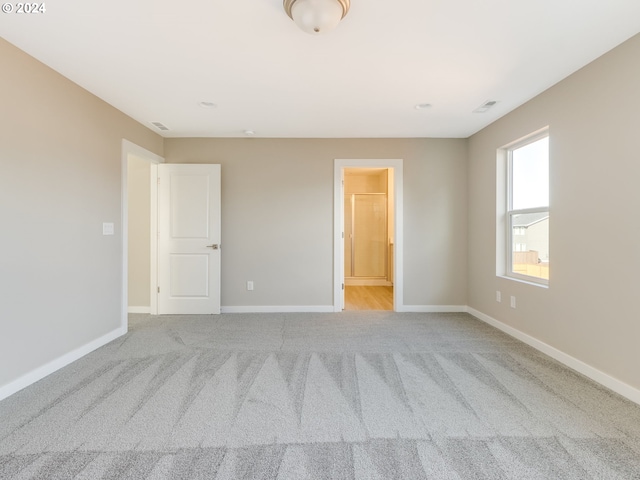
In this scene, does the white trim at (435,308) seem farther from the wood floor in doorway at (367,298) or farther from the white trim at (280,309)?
the white trim at (280,309)

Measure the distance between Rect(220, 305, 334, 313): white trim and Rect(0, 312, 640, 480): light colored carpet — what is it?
1169 millimetres

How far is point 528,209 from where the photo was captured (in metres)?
3.04

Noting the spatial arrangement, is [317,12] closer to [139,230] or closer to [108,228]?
[108,228]

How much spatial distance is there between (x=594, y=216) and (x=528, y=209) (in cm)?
82

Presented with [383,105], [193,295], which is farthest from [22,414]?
[383,105]

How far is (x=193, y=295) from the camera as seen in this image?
3988 mm

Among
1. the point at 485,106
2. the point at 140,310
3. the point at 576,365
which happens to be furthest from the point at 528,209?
the point at 140,310

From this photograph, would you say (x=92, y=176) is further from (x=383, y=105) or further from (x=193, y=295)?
(x=383, y=105)

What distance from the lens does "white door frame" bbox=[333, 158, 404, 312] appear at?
4.09 m

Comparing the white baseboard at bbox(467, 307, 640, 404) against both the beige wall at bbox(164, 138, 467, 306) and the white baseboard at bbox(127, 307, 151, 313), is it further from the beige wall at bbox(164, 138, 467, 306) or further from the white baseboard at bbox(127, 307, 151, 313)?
the white baseboard at bbox(127, 307, 151, 313)

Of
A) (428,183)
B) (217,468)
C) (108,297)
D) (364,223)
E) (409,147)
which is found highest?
(409,147)

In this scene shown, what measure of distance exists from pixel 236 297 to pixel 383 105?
3.04 m

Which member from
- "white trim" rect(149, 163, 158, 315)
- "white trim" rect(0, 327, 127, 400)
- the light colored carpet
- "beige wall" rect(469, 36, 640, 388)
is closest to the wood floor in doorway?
the light colored carpet

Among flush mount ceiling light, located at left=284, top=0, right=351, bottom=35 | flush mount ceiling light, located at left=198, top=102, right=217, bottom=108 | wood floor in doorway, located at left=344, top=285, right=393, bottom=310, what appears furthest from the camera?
wood floor in doorway, located at left=344, top=285, right=393, bottom=310
